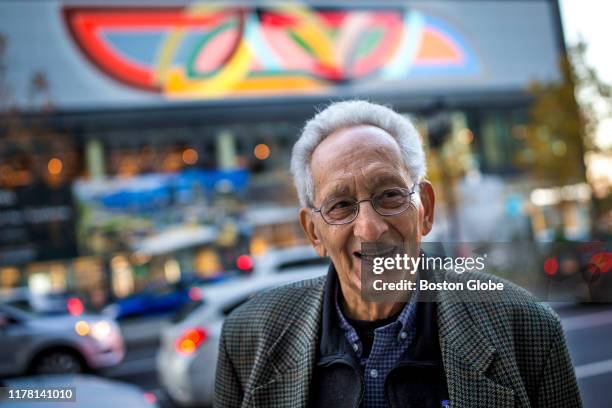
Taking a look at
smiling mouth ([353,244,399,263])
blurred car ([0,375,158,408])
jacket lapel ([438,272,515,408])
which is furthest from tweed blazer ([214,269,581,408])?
blurred car ([0,375,158,408])

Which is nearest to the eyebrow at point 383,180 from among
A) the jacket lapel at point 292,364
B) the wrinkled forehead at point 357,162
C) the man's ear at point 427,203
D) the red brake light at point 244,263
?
the wrinkled forehead at point 357,162

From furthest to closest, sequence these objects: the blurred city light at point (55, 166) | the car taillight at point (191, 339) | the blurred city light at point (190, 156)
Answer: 1. the blurred city light at point (190, 156)
2. the blurred city light at point (55, 166)
3. the car taillight at point (191, 339)

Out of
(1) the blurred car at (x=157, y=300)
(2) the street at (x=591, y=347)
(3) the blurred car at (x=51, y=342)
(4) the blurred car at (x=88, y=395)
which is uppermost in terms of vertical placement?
(2) the street at (x=591, y=347)

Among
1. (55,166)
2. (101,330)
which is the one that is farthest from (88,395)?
(55,166)

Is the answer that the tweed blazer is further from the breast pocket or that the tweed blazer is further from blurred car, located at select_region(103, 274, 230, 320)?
blurred car, located at select_region(103, 274, 230, 320)

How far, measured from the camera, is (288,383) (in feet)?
4.88

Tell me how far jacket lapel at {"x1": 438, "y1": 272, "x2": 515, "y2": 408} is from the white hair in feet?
1.13

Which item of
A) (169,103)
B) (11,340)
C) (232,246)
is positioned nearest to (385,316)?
(11,340)

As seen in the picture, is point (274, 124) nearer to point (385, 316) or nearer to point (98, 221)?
point (98, 221)

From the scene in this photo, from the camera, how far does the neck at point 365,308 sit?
1.43 meters

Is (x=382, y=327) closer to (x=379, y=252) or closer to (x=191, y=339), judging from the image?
(x=379, y=252)

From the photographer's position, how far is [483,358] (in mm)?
1331

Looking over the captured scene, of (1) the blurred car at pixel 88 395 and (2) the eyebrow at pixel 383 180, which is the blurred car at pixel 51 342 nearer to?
(1) the blurred car at pixel 88 395

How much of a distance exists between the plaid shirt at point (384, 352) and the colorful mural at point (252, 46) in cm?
1626
